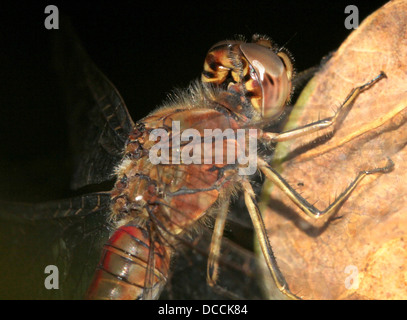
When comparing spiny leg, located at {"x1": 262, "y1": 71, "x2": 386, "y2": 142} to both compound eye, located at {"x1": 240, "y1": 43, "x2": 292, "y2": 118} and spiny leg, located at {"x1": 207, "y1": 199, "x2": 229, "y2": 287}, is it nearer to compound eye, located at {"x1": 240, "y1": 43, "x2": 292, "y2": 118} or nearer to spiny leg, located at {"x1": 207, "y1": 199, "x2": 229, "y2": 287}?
compound eye, located at {"x1": 240, "y1": 43, "x2": 292, "y2": 118}

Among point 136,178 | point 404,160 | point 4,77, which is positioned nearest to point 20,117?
point 4,77

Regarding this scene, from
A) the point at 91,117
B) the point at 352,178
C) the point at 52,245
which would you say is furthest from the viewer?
the point at 91,117

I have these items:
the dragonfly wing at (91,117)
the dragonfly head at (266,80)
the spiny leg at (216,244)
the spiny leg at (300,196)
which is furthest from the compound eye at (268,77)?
the dragonfly wing at (91,117)

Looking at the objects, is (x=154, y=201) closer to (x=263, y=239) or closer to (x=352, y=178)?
(x=263, y=239)

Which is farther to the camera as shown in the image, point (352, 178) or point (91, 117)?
point (91, 117)

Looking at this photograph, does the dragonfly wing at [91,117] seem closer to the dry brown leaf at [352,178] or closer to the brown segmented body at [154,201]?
the brown segmented body at [154,201]

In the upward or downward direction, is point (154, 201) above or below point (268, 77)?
below

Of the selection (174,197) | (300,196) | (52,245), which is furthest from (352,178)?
(52,245)
